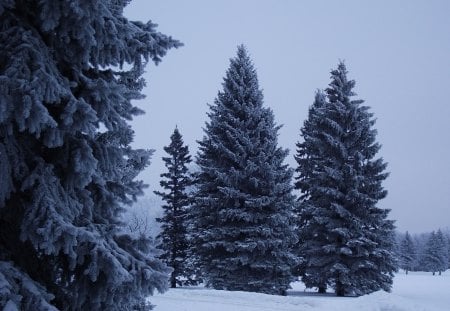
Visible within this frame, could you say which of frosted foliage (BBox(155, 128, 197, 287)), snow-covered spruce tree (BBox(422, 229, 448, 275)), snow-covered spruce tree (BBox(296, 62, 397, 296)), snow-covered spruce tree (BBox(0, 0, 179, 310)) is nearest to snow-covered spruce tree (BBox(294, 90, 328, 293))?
snow-covered spruce tree (BBox(296, 62, 397, 296))

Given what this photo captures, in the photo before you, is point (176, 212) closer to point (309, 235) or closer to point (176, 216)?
point (176, 216)

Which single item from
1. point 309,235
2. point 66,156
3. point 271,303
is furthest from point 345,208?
point 66,156

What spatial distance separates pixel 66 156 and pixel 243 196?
16.2 metres

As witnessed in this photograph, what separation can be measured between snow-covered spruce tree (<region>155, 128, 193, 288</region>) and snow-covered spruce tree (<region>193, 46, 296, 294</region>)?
484cm

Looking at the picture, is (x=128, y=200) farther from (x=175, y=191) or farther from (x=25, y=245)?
(x=175, y=191)

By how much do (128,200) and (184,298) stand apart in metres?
9.85

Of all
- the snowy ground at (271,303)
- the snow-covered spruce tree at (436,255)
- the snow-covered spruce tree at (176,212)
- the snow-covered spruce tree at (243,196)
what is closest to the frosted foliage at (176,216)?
the snow-covered spruce tree at (176,212)

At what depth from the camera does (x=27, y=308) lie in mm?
4590

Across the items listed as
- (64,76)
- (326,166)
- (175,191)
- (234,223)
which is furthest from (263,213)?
(64,76)

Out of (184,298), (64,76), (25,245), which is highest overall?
(64,76)

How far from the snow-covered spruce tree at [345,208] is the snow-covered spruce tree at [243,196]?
1.98 metres

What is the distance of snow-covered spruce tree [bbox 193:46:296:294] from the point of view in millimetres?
20578

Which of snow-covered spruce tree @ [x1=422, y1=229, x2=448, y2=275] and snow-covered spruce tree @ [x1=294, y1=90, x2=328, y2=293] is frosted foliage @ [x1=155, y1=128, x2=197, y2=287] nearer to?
snow-covered spruce tree @ [x1=294, y1=90, x2=328, y2=293]

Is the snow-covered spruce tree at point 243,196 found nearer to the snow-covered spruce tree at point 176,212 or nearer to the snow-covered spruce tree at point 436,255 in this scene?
the snow-covered spruce tree at point 176,212
